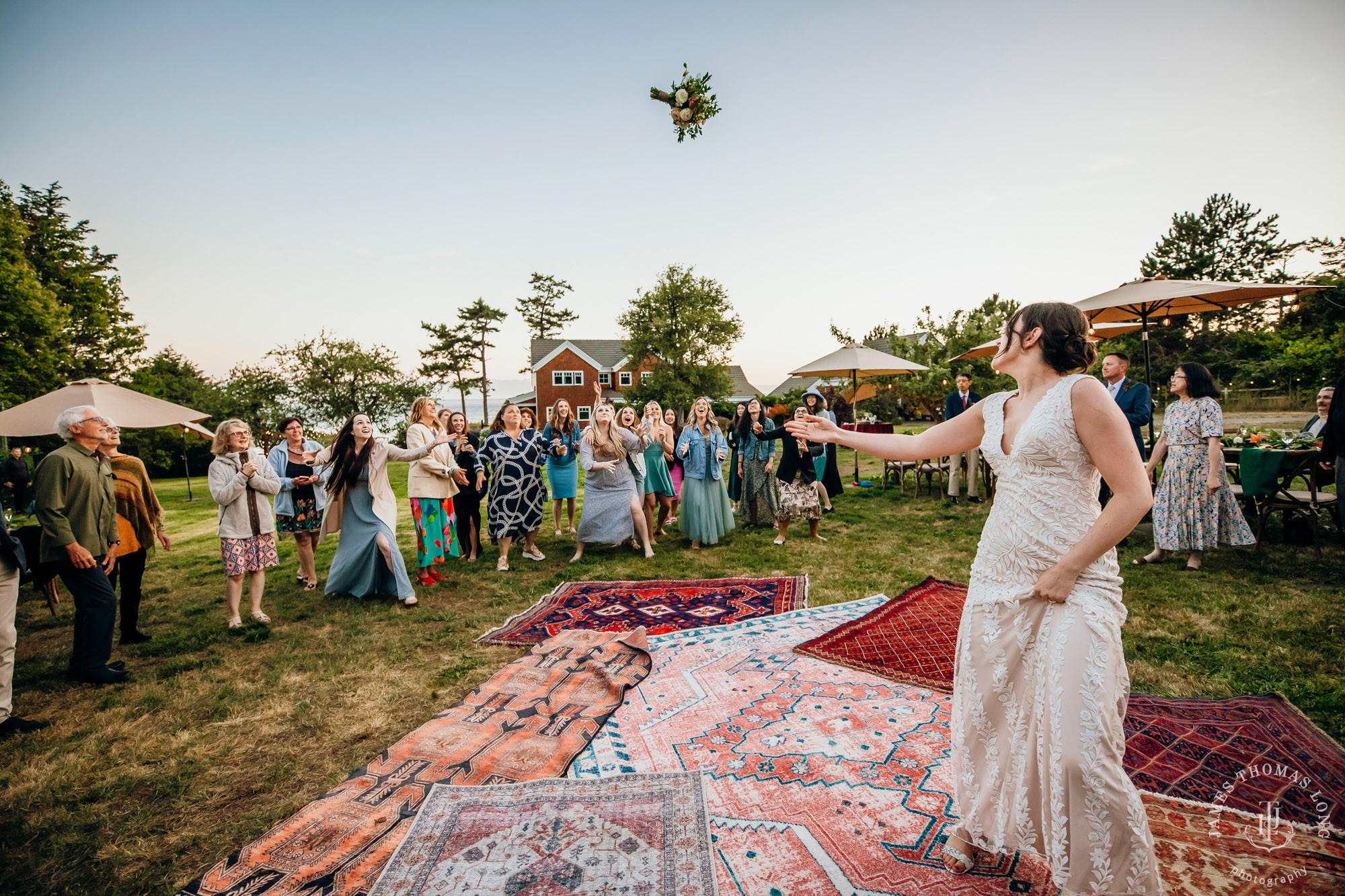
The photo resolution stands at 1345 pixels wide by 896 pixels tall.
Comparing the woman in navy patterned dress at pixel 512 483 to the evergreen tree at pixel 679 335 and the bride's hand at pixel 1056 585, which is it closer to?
the bride's hand at pixel 1056 585

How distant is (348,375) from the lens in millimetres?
36969

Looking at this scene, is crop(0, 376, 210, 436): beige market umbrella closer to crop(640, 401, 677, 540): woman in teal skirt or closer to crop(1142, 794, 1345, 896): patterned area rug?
crop(640, 401, 677, 540): woman in teal skirt

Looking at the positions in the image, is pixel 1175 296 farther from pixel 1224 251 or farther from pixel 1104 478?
pixel 1224 251

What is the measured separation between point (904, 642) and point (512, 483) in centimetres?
517

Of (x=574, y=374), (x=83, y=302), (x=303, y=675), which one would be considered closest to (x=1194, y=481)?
(x=303, y=675)

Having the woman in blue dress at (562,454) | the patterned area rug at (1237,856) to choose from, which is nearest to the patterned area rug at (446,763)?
the patterned area rug at (1237,856)

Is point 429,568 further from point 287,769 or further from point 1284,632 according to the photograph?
point 1284,632

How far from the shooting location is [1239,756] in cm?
282

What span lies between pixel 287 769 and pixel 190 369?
140ft

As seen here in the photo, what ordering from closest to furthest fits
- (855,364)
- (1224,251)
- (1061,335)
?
(1061,335) < (855,364) < (1224,251)

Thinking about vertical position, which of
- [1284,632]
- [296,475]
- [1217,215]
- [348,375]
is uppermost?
[1217,215]

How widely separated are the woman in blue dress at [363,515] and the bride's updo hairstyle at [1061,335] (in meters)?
5.68

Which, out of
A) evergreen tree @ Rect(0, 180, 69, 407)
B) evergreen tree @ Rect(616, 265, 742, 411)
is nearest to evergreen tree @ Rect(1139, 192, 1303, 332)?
evergreen tree @ Rect(616, 265, 742, 411)

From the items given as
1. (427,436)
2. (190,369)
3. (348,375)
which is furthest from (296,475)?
(190,369)
